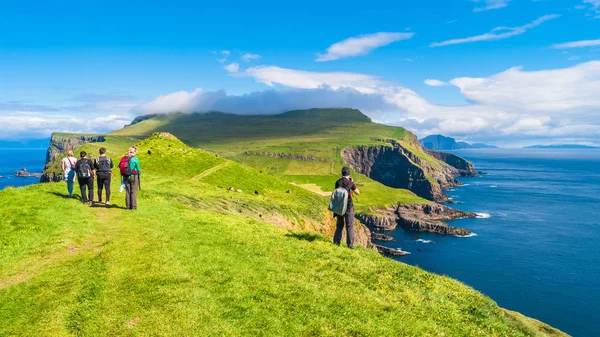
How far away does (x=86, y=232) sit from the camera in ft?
69.8

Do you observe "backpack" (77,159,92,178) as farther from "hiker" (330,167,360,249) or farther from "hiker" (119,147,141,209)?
"hiker" (330,167,360,249)

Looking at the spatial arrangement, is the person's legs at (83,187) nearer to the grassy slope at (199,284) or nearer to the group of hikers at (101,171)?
the group of hikers at (101,171)

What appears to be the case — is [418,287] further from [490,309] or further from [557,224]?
[557,224]

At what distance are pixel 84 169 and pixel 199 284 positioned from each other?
18274 millimetres

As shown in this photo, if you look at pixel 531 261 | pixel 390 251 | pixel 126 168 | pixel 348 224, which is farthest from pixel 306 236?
pixel 531 261

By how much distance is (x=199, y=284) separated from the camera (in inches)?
575

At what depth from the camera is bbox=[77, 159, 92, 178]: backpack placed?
2713cm

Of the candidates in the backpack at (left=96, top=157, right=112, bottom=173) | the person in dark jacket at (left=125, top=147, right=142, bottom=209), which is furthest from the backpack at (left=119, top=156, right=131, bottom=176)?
the backpack at (left=96, top=157, right=112, bottom=173)

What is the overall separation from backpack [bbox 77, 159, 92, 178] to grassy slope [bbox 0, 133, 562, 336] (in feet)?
8.41

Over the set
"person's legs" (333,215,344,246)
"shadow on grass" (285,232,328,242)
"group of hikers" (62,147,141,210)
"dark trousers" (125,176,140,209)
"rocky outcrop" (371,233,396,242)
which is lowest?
"rocky outcrop" (371,233,396,242)

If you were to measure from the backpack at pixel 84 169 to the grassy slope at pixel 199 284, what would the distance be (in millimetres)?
2563

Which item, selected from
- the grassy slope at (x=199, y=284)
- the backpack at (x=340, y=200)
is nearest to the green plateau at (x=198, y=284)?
the grassy slope at (x=199, y=284)

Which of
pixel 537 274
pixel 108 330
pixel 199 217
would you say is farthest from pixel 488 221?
pixel 108 330

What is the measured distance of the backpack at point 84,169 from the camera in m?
27.1
